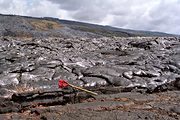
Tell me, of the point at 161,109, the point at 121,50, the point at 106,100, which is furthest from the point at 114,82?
the point at 121,50

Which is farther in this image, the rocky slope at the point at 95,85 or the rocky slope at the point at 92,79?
the rocky slope at the point at 92,79

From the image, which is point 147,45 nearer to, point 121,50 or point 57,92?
point 121,50

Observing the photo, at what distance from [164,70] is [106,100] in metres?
5.53

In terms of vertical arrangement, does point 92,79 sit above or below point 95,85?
above

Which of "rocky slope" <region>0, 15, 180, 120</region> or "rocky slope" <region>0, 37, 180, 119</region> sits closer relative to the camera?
"rocky slope" <region>0, 15, 180, 120</region>

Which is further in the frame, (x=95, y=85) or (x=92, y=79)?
(x=92, y=79)

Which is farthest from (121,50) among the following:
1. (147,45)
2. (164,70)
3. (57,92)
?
(57,92)

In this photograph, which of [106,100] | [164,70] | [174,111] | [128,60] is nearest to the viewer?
[174,111]

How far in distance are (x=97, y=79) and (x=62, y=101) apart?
9.31 ft

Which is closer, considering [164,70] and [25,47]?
[164,70]

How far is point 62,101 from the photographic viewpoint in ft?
33.5

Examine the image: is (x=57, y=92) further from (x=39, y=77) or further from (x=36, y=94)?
(x=39, y=77)

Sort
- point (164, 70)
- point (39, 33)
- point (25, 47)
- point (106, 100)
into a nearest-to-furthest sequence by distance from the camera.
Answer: point (106, 100), point (164, 70), point (25, 47), point (39, 33)

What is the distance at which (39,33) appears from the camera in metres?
52.7
